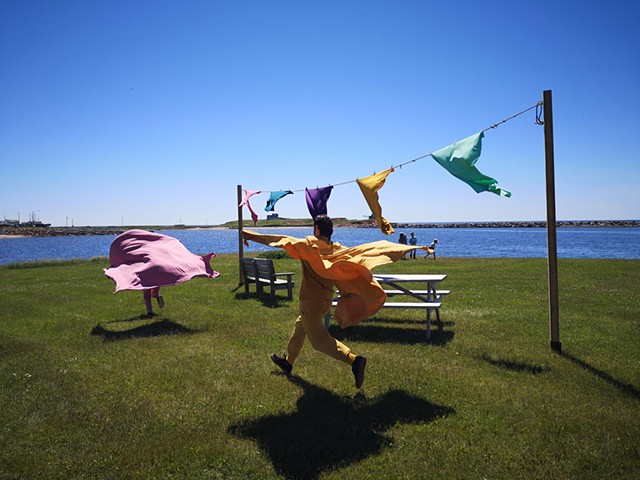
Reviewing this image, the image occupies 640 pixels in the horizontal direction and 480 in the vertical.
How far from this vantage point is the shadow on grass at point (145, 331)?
9.56 metres

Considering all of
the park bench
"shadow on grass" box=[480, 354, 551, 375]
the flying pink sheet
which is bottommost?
"shadow on grass" box=[480, 354, 551, 375]

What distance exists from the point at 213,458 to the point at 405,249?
3387 millimetres

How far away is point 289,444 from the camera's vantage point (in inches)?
189

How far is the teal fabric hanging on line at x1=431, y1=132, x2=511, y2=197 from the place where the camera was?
789cm

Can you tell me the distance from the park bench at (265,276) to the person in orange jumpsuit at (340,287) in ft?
21.8

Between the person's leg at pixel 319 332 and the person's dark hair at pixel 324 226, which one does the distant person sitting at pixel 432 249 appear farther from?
the person's leg at pixel 319 332

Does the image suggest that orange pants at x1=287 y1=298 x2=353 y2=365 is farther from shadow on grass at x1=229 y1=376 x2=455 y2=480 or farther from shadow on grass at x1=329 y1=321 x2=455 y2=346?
shadow on grass at x1=329 y1=321 x2=455 y2=346

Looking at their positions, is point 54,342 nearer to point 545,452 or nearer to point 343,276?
point 343,276

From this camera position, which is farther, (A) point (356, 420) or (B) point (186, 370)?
(B) point (186, 370)

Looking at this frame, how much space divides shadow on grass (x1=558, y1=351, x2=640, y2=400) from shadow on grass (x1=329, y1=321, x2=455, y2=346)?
205cm

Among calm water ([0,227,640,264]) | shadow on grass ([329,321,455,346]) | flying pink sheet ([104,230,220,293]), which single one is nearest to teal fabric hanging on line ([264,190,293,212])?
flying pink sheet ([104,230,220,293])

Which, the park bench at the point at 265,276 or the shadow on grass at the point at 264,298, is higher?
the park bench at the point at 265,276

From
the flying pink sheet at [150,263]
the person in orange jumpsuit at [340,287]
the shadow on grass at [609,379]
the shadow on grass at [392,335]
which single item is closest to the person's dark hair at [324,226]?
the person in orange jumpsuit at [340,287]

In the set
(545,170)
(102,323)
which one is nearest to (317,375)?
(545,170)
